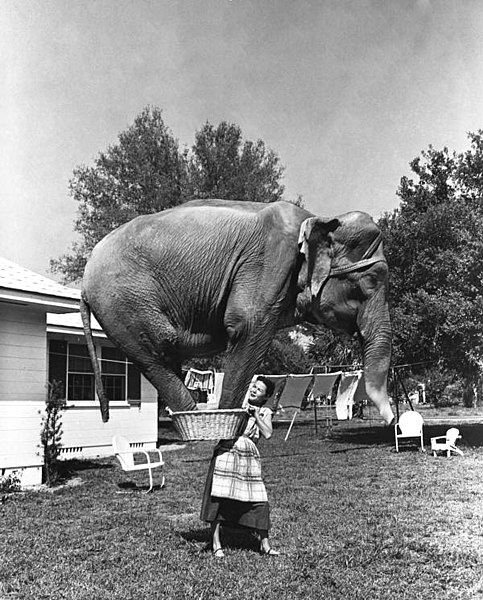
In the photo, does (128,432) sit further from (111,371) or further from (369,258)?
(369,258)

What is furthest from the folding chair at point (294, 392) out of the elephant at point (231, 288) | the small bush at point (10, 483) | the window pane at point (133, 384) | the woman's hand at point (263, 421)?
the elephant at point (231, 288)

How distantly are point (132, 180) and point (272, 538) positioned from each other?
1178 cm

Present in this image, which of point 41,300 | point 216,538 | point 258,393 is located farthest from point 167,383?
point 41,300

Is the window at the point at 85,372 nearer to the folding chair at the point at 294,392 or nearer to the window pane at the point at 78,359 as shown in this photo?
the window pane at the point at 78,359

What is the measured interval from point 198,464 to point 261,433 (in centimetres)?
904

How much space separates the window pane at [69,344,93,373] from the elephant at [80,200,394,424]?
1250cm

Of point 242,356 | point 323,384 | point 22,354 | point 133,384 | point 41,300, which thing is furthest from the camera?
point 323,384

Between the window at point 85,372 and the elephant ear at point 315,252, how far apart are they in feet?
38.4

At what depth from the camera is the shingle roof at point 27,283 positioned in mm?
10146

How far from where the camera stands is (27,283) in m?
10.7

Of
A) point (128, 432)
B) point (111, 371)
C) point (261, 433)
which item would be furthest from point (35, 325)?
point (261, 433)

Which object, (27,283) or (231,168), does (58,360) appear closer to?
(27,283)

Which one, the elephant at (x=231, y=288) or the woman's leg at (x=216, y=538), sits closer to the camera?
the elephant at (x=231, y=288)

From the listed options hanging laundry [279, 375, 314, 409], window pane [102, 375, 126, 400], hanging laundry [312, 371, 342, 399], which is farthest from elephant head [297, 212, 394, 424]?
hanging laundry [279, 375, 314, 409]
